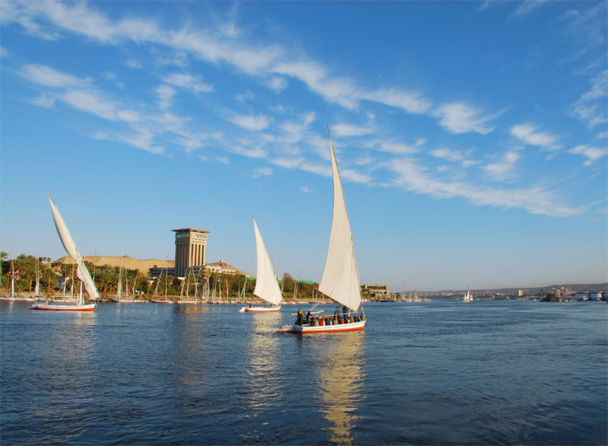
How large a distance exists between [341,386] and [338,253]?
23047 mm

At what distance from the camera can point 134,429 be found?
1559 cm

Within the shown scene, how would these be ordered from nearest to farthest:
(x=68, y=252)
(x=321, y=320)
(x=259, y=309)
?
(x=321, y=320), (x=68, y=252), (x=259, y=309)

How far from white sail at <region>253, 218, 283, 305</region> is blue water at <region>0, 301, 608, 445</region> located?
41454 millimetres

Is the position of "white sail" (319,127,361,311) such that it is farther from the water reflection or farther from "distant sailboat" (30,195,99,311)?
"distant sailboat" (30,195,99,311)

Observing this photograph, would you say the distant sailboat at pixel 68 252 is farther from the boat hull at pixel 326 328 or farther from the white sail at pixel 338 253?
the white sail at pixel 338 253

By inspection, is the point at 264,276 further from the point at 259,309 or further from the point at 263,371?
the point at 263,371

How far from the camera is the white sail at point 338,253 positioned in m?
44.7

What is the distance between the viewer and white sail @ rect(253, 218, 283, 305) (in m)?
79.7

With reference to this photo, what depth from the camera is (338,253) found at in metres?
45.0

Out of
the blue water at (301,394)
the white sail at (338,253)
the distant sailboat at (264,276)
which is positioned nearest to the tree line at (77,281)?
the distant sailboat at (264,276)

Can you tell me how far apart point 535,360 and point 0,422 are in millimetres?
31073

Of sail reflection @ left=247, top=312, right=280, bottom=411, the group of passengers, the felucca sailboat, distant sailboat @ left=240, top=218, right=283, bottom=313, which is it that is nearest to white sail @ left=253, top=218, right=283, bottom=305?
distant sailboat @ left=240, top=218, right=283, bottom=313

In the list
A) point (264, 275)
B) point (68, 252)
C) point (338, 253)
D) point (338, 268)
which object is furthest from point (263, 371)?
point (68, 252)

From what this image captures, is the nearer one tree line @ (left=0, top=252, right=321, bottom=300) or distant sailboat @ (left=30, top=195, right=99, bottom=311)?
distant sailboat @ (left=30, top=195, right=99, bottom=311)
